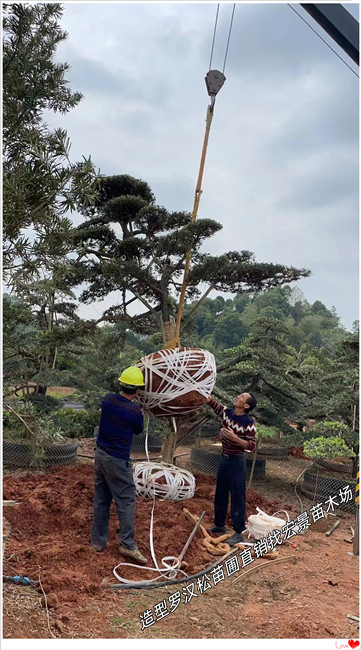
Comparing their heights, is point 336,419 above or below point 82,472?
above

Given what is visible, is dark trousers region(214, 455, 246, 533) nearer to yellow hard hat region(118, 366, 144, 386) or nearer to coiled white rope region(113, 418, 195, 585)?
coiled white rope region(113, 418, 195, 585)

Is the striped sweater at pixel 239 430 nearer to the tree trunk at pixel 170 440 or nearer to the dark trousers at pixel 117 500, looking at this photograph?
the dark trousers at pixel 117 500

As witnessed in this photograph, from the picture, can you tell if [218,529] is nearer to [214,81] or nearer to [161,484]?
[161,484]

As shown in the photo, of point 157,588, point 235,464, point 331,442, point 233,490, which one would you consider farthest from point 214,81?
point 157,588

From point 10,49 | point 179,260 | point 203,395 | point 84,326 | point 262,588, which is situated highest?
point 10,49

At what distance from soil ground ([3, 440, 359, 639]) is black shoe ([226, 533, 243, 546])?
0.32m

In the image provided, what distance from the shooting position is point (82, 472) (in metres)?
5.96

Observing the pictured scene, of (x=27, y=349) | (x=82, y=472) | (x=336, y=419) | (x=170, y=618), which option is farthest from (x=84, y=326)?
(x=170, y=618)

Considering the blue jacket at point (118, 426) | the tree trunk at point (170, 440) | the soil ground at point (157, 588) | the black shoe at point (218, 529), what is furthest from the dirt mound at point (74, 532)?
the blue jacket at point (118, 426)

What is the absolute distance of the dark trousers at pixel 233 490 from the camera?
13.5 ft

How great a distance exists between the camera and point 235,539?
13.3ft

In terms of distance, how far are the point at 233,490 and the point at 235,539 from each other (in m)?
0.37

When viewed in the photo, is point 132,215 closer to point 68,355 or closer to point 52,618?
point 68,355

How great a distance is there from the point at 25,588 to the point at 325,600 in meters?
1.79
